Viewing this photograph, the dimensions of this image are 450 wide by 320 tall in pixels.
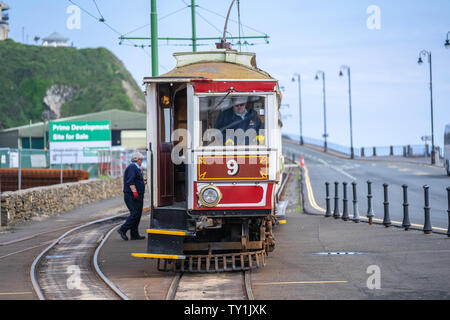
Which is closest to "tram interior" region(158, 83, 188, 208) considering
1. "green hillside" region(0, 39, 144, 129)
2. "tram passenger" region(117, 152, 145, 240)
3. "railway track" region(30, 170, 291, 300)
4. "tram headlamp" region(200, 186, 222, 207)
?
"tram headlamp" region(200, 186, 222, 207)

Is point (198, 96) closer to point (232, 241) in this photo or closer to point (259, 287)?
point (232, 241)

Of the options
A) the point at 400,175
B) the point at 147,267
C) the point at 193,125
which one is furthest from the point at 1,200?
the point at 400,175

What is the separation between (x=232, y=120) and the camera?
11.0 metres

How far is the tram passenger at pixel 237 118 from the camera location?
11.0 metres

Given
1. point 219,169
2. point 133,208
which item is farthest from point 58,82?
point 219,169

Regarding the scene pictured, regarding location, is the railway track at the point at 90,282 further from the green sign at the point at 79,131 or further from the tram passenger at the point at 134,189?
the green sign at the point at 79,131

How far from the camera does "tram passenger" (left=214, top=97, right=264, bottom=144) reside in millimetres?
11031

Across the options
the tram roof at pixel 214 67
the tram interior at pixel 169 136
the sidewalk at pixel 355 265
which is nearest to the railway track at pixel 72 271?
the tram interior at pixel 169 136

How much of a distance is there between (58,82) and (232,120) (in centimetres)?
11493

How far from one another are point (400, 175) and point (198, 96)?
3306cm

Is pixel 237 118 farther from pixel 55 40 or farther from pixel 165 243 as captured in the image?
pixel 55 40

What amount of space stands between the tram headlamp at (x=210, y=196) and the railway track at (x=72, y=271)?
186cm

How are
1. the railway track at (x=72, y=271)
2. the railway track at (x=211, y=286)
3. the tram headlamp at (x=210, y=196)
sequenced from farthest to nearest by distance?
1. the tram headlamp at (x=210, y=196)
2. the railway track at (x=72, y=271)
3. the railway track at (x=211, y=286)

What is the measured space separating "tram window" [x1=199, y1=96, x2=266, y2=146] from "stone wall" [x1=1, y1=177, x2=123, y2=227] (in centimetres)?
1127
